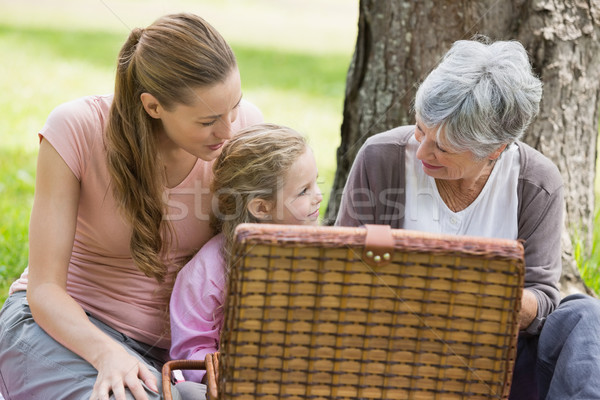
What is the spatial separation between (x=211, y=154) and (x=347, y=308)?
942 millimetres

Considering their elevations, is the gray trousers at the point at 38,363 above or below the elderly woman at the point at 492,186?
below

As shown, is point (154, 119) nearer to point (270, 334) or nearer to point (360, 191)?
point (360, 191)

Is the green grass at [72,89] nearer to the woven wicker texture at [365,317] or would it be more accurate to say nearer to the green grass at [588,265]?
the woven wicker texture at [365,317]

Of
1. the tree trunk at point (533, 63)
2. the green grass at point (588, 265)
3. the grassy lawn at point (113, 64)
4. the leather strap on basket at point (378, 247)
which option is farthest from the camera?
the grassy lawn at point (113, 64)

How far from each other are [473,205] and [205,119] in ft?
3.03

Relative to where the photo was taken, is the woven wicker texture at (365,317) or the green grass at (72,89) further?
the green grass at (72,89)

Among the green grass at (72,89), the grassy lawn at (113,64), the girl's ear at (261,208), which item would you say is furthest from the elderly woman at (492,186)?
the green grass at (72,89)

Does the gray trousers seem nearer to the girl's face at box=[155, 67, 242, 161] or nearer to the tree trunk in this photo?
the girl's face at box=[155, 67, 242, 161]

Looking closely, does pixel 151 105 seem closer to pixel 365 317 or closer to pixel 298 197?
pixel 298 197

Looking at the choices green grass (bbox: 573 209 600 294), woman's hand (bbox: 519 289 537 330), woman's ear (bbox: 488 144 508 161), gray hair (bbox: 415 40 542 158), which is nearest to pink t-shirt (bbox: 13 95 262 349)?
gray hair (bbox: 415 40 542 158)

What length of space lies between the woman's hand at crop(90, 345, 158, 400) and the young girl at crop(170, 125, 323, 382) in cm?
26

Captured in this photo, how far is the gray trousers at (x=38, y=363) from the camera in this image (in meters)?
2.20

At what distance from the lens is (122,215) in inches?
96.0

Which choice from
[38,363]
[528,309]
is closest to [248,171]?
[38,363]
